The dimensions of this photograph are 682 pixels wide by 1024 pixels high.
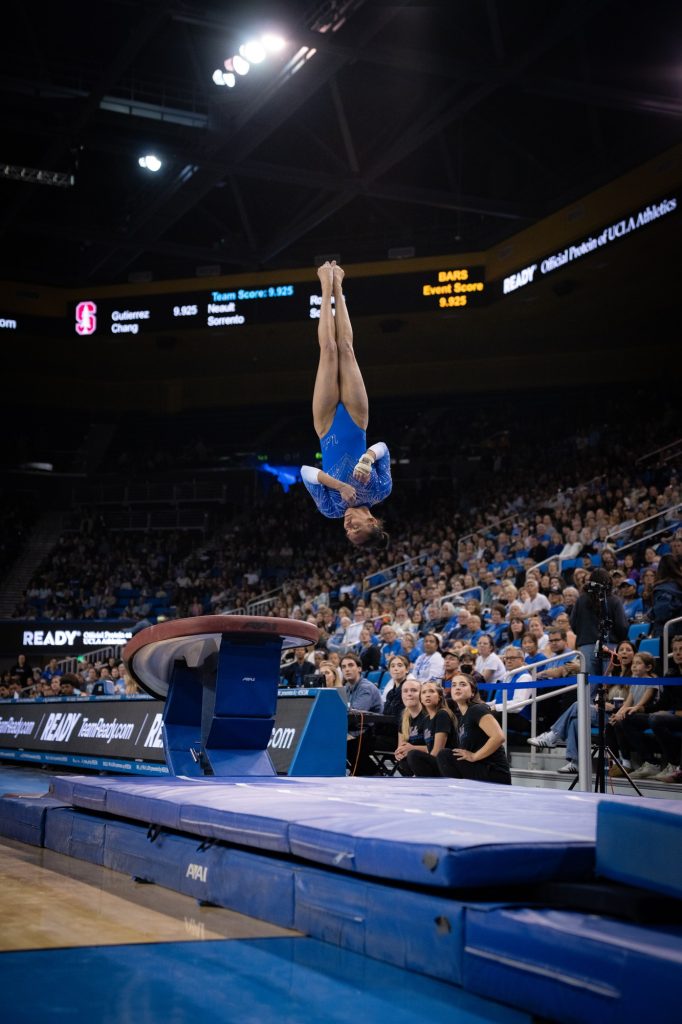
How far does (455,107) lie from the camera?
1511 centimetres

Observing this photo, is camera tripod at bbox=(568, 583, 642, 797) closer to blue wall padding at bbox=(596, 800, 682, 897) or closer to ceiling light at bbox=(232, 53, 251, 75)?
blue wall padding at bbox=(596, 800, 682, 897)

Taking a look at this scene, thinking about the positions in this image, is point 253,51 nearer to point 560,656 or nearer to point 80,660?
→ point 560,656

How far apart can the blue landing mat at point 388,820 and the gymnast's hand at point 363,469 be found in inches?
82.9

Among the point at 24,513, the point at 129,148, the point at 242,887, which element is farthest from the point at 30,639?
the point at 242,887

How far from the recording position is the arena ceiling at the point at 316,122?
13484 mm

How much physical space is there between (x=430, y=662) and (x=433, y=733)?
2.74 meters

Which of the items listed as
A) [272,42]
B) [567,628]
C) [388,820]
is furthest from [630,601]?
[272,42]

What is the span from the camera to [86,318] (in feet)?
72.5

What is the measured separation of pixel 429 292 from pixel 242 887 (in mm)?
16564

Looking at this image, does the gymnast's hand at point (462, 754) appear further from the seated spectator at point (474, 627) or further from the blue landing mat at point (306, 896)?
the seated spectator at point (474, 627)

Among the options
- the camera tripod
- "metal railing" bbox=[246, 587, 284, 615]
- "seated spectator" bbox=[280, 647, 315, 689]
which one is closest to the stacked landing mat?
the camera tripod

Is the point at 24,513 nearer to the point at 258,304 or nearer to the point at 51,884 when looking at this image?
the point at 258,304

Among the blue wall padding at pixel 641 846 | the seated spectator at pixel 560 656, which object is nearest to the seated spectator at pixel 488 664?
the seated spectator at pixel 560 656

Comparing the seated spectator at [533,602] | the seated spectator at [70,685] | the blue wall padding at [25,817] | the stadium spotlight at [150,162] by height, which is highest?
the stadium spotlight at [150,162]
